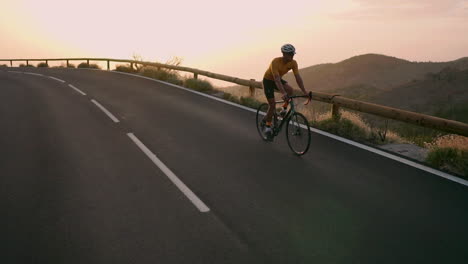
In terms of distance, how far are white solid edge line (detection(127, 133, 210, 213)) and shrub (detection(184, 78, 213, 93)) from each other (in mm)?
9428

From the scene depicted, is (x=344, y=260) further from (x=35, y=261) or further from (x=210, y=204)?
(x=35, y=261)

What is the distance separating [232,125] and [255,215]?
20.4ft

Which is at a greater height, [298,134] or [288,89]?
[288,89]

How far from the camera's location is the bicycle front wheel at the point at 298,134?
8.98m

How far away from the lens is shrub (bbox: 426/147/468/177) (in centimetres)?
806

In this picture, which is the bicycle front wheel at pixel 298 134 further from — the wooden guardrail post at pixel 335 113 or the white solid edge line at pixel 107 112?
the white solid edge line at pixel 107 112

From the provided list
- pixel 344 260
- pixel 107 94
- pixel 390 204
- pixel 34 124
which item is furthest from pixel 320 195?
pixel 107 94

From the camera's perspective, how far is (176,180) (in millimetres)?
7531

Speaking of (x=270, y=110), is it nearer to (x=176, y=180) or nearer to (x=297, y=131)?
(x=297, y=131)

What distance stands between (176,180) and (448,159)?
184 inches

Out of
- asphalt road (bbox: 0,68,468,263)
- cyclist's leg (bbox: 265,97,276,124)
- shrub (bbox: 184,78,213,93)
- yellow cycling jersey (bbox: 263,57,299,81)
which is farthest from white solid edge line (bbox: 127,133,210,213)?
shrub (bbox: 184,78,213,93)

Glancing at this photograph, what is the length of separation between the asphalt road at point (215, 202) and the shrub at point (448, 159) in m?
A: 0.61

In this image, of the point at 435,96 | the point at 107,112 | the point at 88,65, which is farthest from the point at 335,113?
the point at 88,65

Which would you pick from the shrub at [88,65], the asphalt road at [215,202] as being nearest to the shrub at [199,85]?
the asphalt road at [215,202]
